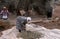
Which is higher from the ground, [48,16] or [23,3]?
[23,3]

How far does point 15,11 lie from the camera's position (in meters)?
13.8

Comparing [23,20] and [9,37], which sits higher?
[23,20]

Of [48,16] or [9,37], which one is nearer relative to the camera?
[9,37]

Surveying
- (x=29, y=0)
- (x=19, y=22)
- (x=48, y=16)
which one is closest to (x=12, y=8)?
(x=29, y=0)

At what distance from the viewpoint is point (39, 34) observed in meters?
7.26

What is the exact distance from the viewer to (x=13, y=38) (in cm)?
714

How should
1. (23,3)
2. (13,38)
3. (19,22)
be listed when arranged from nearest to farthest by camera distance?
(13,38)
(19,22)
(23,3)

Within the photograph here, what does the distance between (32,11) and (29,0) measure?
781mm

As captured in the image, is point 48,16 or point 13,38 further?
point 48,16

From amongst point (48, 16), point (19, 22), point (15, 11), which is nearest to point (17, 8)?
point (15, 11)

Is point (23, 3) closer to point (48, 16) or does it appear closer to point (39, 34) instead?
point (48, 16)

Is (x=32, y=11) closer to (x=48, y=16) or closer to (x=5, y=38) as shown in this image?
(x=48, y=16)

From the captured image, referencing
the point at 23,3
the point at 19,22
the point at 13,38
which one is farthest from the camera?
the point at 23,3

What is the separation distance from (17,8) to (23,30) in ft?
20.4
